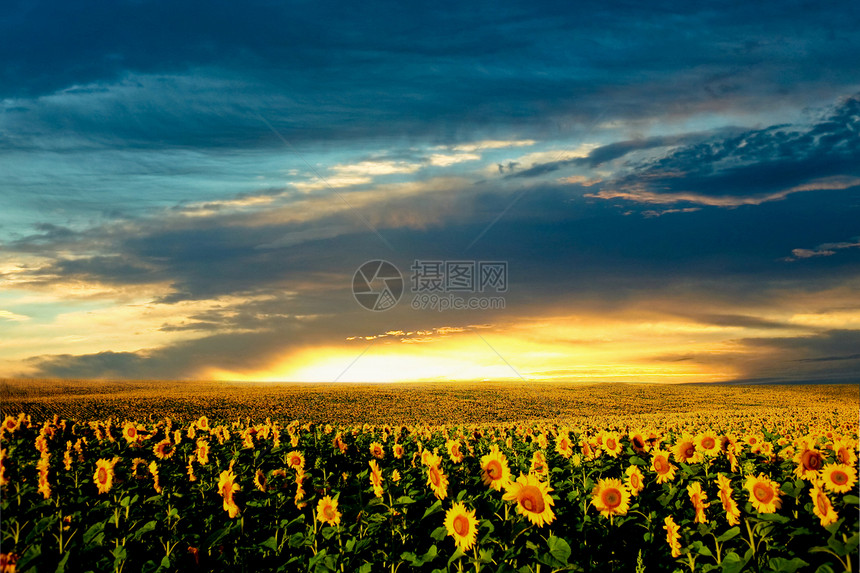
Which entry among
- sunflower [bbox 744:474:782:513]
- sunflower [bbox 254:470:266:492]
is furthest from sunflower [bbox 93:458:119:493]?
sunflower [bbox 744:474:782:513]

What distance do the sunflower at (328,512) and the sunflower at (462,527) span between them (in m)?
1.75

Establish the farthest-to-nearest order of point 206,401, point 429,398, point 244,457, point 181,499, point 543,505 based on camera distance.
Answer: point 429,398 → point 206,401 → point 244,457 → point 181,499 → point 543,505

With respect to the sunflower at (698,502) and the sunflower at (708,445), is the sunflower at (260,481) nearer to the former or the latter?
the sunflower at (698,502)

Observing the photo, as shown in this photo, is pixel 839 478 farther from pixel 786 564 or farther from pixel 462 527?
pixel 462 527

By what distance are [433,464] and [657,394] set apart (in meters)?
67.5

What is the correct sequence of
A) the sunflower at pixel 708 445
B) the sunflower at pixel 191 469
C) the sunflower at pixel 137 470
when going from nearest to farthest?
the sunflower at pixel 708 445 → the sunflower at pixel 137 470 → the sunflower at pixel 191 469

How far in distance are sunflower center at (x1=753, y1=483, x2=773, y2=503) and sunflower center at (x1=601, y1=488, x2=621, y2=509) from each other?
67.8 inches

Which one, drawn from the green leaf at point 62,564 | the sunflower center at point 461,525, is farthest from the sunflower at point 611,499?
the green leaf at point 62,564

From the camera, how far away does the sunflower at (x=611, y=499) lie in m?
7.79

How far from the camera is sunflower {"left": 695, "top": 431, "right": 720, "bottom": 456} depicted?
9852 mm

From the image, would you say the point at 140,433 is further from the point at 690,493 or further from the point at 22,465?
the point at 690,493

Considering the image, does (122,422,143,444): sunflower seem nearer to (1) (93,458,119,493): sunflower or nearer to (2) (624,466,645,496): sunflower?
(1) (93,458,119,493): sunflower

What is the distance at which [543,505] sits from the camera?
21.8 ft

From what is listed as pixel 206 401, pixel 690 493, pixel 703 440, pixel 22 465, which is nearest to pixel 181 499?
pixel 22 465
